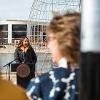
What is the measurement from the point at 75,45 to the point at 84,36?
59 cm

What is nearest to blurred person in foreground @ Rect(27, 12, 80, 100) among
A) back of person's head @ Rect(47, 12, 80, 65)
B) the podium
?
back of person's head @ Rect(47, 12, 80, 65)

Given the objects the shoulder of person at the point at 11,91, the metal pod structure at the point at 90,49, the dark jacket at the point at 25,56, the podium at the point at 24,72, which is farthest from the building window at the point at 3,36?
the metal pod structure at the point at 90,49

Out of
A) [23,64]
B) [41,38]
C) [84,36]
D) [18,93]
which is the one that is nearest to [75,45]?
[18,93]

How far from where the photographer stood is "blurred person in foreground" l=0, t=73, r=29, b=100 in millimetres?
2646

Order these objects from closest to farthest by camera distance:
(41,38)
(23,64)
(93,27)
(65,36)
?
(93,27)
(65,36)
(23,64)
(41,38)

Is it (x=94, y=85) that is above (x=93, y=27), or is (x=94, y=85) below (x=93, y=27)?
below

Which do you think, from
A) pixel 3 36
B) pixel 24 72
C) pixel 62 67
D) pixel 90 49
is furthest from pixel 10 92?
pixel 24 72

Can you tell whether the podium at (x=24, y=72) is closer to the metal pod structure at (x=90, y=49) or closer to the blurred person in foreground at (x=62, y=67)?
the blurred person in foreground at (x=62, y=67)

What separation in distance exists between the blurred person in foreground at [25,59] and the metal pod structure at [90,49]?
10.1 meters

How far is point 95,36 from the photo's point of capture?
6.66 ft

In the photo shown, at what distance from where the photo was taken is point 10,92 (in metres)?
2.67

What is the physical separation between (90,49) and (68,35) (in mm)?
598

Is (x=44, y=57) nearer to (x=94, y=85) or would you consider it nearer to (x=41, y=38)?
(x=41, y=38)

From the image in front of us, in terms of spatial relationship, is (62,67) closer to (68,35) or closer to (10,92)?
(68,35)
